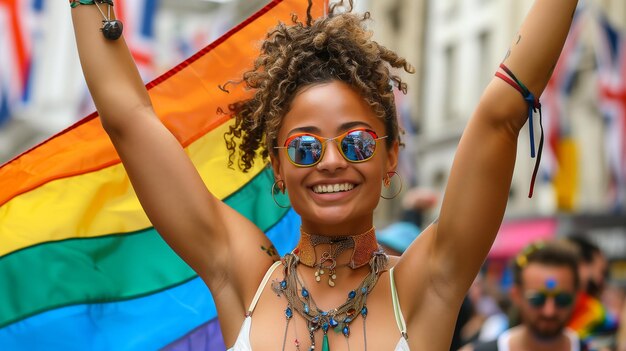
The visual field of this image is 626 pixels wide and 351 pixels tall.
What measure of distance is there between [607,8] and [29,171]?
75.8 feet

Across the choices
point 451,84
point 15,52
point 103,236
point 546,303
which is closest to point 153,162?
point 103,236

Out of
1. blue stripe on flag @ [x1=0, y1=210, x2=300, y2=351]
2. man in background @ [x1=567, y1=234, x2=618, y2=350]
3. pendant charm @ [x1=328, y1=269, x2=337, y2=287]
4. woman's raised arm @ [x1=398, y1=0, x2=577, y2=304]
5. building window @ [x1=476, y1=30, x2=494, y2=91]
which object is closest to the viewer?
woman's raised arm @ [x1=398, y1=0, x2=577, y2=304]

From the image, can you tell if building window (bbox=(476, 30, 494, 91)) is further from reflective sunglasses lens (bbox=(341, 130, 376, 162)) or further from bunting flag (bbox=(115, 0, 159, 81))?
reflective sunglasses lens (bbox=(341, 130, 376, 162))

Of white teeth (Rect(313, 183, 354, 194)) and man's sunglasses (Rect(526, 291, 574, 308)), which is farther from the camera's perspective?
man's sunglasses (Rect(526, 291, 574, 308))

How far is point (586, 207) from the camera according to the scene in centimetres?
2423

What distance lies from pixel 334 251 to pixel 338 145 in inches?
12.2

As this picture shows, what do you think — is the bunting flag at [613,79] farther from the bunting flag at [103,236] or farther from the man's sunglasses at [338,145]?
the man's sunglasses at [338,145]

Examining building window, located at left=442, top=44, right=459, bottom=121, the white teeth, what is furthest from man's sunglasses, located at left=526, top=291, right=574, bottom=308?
building window, located at left=442, top=44, right=459, bottom=121

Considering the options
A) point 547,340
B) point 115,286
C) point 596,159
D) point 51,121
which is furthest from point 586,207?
point 115,286

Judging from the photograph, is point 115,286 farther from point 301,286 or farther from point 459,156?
point 459,156

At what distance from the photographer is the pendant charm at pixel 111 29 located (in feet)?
9.38

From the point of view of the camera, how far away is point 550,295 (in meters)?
5.28

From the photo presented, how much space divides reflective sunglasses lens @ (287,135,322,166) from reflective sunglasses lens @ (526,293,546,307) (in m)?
2.85

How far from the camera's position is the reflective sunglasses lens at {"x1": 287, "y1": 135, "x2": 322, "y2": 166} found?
9.02 feet
